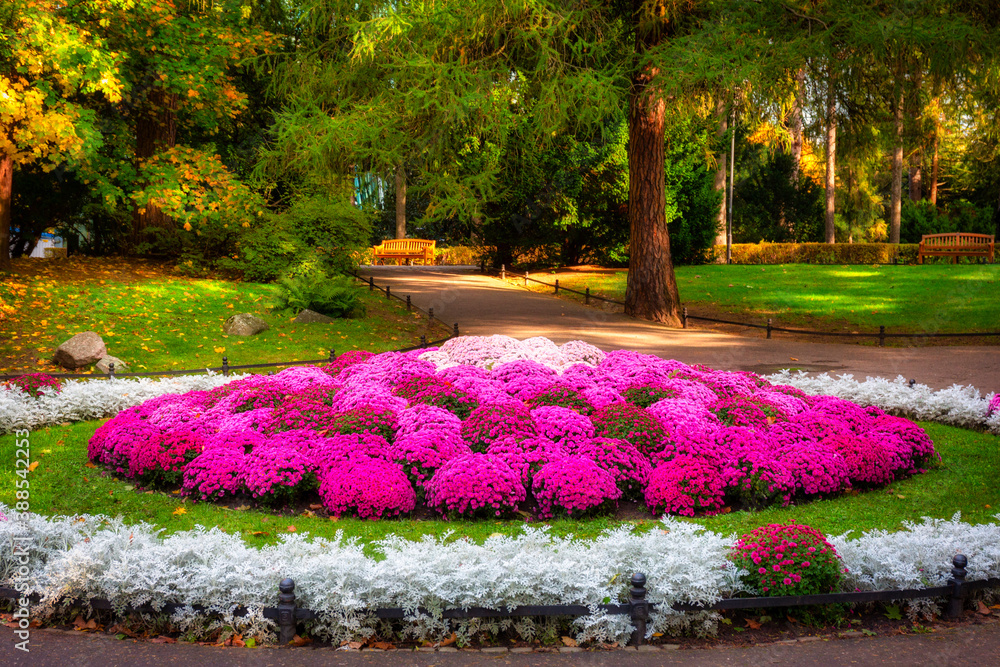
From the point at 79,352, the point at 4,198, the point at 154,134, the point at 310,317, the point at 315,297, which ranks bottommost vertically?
the point at 79,352

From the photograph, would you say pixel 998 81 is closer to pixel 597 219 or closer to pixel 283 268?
pixel 283 268

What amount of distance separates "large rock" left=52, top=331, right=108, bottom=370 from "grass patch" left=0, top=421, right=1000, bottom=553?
165 inches

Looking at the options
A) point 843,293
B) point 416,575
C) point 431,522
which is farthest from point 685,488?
point 843,293

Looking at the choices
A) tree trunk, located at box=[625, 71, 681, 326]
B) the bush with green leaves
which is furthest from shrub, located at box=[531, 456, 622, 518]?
tree trunk, located at box=[625, 71, 681, 326]

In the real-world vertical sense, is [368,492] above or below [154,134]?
below

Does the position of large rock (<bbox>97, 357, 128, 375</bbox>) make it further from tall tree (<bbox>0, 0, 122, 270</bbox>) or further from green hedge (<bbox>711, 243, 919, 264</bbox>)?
green hedge (<bbox>711, 243, 919, 264</bbox>)

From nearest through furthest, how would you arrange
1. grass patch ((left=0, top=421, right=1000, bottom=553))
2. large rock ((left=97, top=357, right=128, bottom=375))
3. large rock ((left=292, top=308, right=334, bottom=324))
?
grass patch ((left=0, top=421, right=1000, bottom=553)) → large rock ((left=97, top=357, right=128, bottom=375)) → large rock ((left=292, top=308, right=334, bottom=324))

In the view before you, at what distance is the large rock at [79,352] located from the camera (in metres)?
11.3

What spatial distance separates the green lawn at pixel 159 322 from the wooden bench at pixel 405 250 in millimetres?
17948

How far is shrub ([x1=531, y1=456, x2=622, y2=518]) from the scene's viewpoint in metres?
5.80

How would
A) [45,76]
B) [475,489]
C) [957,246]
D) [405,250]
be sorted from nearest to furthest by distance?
1. [475,489]
2. [45,76]
3. [957,246]
4. [405,250]

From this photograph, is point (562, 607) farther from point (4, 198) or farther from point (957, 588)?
point (4, 198)

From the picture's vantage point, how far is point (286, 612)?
13.6 feet

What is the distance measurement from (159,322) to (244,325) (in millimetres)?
1686
